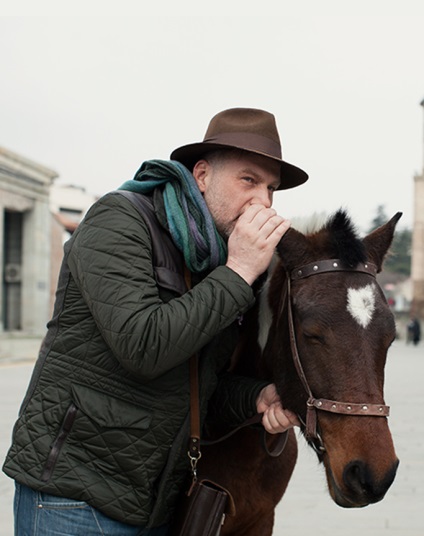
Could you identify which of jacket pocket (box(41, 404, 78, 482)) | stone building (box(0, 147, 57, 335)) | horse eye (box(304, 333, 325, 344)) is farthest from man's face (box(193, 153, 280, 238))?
stone building (box(0, 147, 57, 335))

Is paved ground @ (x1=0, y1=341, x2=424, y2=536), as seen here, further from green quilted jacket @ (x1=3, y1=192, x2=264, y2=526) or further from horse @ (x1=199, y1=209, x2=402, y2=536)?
green quilted jacket @ (x1=3, y1=192, x2=264, y2=526)

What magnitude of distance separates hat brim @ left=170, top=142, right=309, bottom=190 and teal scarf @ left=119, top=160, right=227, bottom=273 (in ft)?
0.41

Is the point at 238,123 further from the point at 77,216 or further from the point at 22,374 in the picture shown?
the point at 77,216

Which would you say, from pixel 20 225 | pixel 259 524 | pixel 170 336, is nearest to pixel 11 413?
pixel 259 524

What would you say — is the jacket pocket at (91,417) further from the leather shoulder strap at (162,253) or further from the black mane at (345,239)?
the black mane at (345,239)

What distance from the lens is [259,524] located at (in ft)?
10.4

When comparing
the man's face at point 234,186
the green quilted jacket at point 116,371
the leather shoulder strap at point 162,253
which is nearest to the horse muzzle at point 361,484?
the green quilted jacket at point 116,371

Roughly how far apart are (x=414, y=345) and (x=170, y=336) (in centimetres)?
4428

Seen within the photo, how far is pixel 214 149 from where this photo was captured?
2916mm

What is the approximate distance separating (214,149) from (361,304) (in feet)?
2.62

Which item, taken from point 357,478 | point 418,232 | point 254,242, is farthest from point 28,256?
point 357,478

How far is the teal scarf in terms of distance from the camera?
8.63 feet

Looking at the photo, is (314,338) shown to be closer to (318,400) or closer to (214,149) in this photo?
(318,400)

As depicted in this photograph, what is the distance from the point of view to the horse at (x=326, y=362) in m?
2.38
